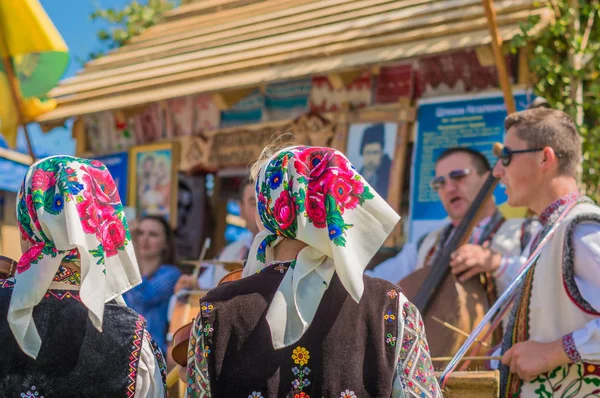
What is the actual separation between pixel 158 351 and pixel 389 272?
332 centimetres

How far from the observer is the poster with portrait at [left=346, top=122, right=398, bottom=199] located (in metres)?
6.76

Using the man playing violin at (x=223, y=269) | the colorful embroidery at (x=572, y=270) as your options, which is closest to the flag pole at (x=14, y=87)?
the man playing violin at (x=223, y=269)

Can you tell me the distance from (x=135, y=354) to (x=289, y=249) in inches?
24.6

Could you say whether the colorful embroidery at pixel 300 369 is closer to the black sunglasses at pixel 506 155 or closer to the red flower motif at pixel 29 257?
the red flower motif at pixel 29 257

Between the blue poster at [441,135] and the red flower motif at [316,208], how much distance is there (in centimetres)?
389

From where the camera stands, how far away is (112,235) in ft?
8.94

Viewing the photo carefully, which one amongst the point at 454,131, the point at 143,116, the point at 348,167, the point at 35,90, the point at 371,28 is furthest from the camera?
the point at 143,116

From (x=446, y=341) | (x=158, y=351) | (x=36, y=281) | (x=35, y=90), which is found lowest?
(x=446, y=341)

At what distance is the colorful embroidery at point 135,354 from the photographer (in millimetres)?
2637

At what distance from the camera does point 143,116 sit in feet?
29.6

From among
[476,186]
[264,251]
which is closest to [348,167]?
[264,251]

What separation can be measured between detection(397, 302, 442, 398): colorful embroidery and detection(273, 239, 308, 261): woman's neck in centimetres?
36

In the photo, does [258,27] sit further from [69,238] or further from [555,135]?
[69,238]

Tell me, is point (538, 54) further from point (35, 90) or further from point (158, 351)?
point (35, 90)
